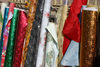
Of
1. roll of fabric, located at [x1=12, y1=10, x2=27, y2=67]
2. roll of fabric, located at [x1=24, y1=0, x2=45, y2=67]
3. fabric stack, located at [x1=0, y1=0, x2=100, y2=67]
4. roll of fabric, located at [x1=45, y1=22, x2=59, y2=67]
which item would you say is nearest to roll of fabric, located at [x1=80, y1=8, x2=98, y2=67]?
fabric stack, located at [x1=0, y1=0, x2=100, y2=67]

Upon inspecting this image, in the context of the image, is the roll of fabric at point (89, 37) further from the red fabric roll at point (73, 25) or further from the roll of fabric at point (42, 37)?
the roll of fabric at point (42, 37)

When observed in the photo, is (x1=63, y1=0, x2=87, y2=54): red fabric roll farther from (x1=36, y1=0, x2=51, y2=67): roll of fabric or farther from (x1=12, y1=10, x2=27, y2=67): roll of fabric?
(x1=12, y1=10, x2=27, y2=67): roll of fabric

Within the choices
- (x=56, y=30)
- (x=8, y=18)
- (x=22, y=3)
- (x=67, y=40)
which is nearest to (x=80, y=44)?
(x=67, y=40)

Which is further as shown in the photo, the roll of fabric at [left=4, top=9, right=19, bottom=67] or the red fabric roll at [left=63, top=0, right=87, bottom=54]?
the roll of fabric at [left=4, top=9, right=19, bottom=67]

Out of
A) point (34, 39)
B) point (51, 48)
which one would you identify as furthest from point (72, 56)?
point (34, 39)

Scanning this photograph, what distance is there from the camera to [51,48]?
96 cm

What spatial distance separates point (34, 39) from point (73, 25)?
28 centimetres

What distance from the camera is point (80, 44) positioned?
0.88 meters

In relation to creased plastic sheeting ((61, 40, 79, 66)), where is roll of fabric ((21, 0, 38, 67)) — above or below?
above

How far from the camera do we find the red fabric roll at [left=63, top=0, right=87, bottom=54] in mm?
885

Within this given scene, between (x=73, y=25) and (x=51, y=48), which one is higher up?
(x=73, y=25)

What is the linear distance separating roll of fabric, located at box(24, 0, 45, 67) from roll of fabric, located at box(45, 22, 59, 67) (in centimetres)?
8

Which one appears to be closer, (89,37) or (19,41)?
(89,37)

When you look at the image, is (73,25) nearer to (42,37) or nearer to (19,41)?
(42,37)
